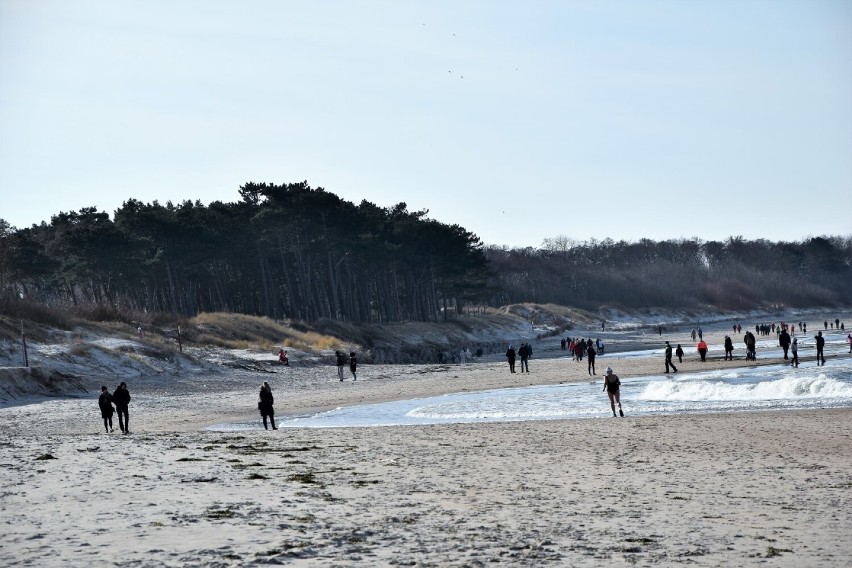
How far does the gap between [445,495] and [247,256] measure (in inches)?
2812

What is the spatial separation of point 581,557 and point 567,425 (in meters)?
14.4

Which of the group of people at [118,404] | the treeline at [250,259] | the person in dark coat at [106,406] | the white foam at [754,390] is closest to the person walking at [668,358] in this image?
the white foam at [754,390]

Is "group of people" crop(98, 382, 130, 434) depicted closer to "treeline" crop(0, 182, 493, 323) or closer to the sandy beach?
the sandy beach

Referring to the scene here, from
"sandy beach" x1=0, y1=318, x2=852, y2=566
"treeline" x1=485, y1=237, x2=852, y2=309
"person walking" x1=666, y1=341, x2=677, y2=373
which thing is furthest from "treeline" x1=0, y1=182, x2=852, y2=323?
"treeline" x1=485, y1=237, x2=852, y2=309

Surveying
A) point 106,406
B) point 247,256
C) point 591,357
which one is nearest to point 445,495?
point 106,406

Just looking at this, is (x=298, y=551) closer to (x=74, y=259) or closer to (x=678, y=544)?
(x=678, y=544)

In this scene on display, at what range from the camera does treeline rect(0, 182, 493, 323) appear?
238ft

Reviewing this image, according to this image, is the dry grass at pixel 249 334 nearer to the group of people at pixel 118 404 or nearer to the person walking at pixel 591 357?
the person walking at pixel 591 357

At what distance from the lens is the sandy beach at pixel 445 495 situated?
872cm

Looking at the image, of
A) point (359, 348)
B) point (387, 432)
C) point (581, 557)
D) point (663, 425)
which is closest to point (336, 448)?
point (387, 432)

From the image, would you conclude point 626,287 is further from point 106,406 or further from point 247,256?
point 106,406

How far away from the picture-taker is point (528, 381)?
41125 mm

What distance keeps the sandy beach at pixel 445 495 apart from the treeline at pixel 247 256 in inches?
1778

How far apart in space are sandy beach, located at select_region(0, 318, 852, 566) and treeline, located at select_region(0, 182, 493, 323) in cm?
4516
